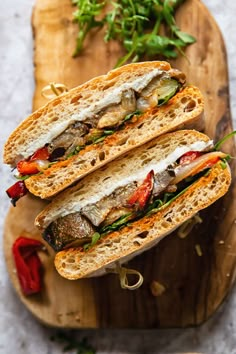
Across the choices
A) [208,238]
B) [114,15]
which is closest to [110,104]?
[114,15]

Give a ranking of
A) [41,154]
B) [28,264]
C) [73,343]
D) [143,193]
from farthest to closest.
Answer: [73,343], [28,264], [41,154], [143,193]

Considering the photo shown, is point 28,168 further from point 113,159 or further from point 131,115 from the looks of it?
point 131,115

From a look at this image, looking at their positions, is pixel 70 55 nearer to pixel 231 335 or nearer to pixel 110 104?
pixel 110 104

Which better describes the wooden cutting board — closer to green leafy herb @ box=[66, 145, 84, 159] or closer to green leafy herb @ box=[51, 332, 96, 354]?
green leafy herb @ box=[51, 332, 96, 354]

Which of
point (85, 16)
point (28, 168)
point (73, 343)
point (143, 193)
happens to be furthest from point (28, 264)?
point (85, 16)

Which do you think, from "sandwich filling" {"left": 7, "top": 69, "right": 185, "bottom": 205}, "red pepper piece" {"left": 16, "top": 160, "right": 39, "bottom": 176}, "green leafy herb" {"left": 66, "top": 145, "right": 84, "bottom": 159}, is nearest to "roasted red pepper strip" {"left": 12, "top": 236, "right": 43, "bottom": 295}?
"sandwich filling" {"left": 7, "top": 69, "right": 185, "bottom": 205}
